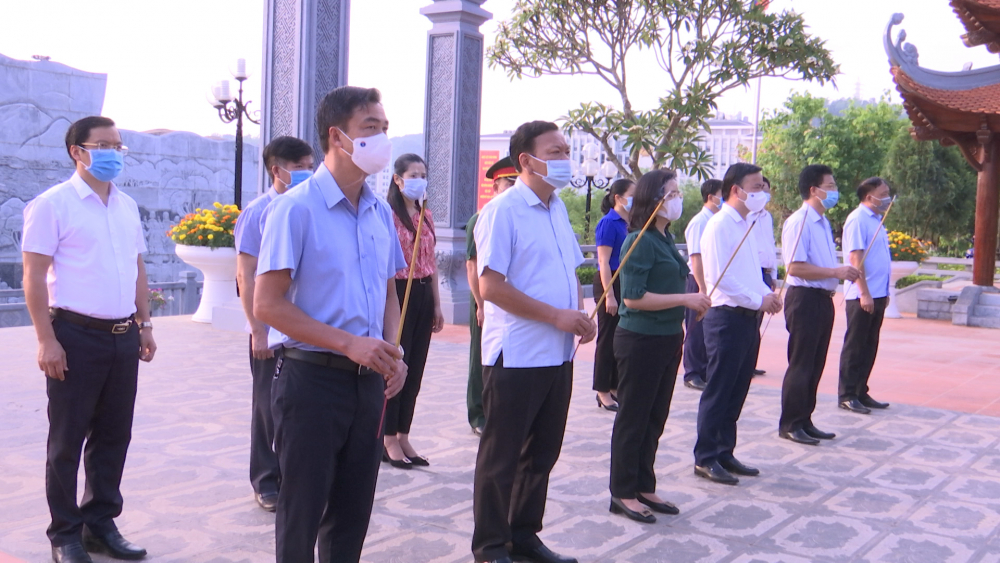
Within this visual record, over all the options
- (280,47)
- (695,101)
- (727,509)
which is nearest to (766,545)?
(727,509)

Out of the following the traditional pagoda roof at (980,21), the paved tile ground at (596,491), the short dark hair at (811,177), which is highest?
the traditional pagoda roof at (980,21)

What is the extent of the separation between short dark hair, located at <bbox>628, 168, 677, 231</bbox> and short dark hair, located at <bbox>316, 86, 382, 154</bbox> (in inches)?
69.1

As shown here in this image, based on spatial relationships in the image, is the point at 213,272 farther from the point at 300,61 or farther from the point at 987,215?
the point at 987,215

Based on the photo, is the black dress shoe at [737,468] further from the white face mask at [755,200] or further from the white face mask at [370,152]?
the white face mask at [370,152]

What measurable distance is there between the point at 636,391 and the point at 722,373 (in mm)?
842

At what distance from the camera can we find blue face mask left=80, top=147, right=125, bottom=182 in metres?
3.33

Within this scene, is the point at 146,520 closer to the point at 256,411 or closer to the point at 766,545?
the point at 256,411

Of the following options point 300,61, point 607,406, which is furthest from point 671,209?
point 300,61

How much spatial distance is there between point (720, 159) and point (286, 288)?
105m

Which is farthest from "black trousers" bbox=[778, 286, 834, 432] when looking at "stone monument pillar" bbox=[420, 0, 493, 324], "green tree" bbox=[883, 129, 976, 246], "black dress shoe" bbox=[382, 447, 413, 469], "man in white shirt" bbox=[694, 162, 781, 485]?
"green tree" bbox=[883, 129, 976, 246]

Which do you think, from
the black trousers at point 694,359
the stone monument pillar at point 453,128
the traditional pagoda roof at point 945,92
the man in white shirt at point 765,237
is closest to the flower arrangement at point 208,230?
the stone monument pillar at point 453,128

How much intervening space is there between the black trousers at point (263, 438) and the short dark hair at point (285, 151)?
2.52ft

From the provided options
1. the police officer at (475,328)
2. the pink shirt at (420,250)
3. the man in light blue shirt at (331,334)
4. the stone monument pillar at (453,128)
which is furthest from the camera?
the stone monument pillar at (453,128)

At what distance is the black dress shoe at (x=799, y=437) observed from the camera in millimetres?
5533
